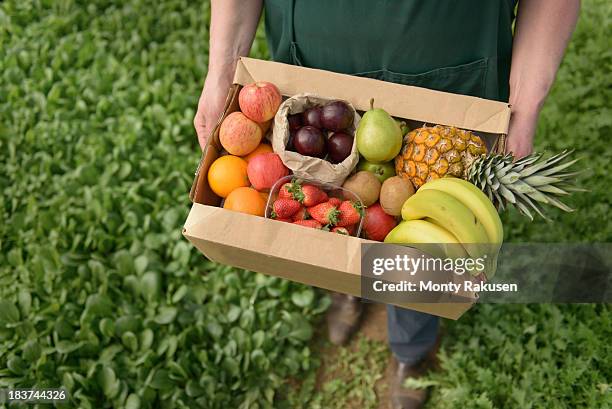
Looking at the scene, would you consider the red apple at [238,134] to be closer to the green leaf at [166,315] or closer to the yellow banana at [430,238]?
the yellow banana at [430,238]

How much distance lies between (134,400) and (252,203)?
1.34 meters

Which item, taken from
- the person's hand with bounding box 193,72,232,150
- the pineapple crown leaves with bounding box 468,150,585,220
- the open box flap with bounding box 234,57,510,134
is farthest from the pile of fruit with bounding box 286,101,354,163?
the pineapple crown leaves with bounding box 468,150,585,220

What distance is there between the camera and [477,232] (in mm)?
1619

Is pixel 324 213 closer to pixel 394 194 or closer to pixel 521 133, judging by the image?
pixel 394 194

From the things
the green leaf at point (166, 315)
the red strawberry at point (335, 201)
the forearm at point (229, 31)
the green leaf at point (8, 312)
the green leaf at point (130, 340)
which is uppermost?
the forearm at point (229, 31)

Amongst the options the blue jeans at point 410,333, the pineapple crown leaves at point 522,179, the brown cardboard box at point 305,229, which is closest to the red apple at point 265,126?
the brown cardboard box at point 305,229

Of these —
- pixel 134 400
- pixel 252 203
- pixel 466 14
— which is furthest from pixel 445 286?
pixel 134 400

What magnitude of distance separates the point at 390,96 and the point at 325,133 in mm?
273

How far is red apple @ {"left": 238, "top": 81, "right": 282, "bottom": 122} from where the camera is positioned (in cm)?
193

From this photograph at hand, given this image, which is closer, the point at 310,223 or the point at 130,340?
the point at 310,223

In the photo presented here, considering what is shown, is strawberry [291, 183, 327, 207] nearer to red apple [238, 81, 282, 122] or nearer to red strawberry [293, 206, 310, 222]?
red strawberry [293, 206, 310, 222]

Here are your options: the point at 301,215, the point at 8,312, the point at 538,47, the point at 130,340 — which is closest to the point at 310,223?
the point at 301,215

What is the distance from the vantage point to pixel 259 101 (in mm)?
1931

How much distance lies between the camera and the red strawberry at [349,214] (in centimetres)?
Answer: 178
